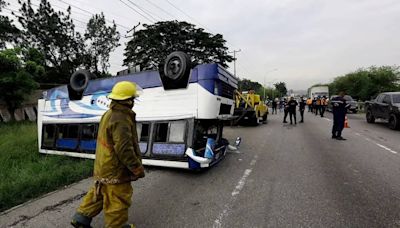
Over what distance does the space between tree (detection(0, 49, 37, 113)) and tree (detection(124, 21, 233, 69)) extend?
62.2 feet

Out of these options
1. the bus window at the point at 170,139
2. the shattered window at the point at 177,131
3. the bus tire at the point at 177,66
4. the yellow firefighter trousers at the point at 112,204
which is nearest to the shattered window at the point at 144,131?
the bus window at the point at 170,139

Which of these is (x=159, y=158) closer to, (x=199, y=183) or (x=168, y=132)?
(x=168, y=132)

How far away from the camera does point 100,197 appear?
Result: 11.0 ft

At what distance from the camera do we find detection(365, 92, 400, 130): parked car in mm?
13438

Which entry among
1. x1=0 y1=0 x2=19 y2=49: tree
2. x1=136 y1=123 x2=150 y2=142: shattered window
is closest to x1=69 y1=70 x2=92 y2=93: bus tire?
x1=136 y1=123 x2=150 y2=142: shattered window

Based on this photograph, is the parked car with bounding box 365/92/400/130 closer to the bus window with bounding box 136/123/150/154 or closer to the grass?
the bus window with bounding box 136/123/150/154

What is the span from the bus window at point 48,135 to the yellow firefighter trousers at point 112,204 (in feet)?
18.8

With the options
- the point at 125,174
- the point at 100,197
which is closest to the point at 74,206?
the point at 100,197

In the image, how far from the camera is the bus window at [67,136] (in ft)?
25.2

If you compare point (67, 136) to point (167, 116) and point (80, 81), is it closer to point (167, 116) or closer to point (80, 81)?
point (80, 81)

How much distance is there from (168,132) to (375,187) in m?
3.97

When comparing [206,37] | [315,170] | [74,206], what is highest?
[206,37]

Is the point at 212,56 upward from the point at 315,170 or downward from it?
upward

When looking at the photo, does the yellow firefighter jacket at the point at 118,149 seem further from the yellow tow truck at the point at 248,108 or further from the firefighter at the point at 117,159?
the yellow tow truck at the point at 248,108
